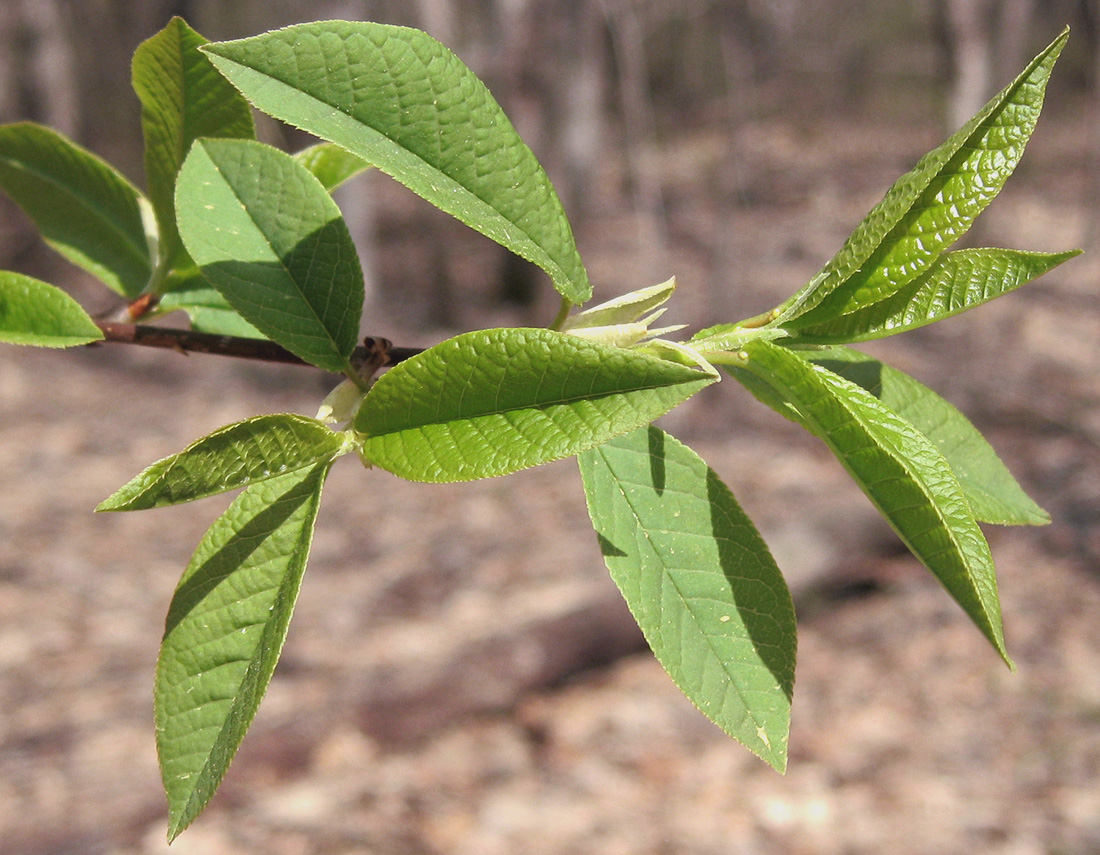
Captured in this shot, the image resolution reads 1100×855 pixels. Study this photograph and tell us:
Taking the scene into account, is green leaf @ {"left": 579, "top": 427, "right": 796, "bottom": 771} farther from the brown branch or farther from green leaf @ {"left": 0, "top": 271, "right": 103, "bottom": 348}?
green leaf @ {"left": 0, "top": 271, "right": 103, "bottom": 348}

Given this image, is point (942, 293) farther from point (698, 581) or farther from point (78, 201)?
point (78, 201)

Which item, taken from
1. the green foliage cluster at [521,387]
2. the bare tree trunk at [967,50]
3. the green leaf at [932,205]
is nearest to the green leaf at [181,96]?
the green foliage cluster at [521,387]

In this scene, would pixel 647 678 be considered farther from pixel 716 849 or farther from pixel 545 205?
pixel 545 205

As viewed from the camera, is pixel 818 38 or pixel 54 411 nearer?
pixel 54 411

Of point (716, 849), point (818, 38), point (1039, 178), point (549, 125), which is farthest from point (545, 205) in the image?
point (818, 38)

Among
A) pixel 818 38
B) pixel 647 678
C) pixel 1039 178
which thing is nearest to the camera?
pixel 647 678

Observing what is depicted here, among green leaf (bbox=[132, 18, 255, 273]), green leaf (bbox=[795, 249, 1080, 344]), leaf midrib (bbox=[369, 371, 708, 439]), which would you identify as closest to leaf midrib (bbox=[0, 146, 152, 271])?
green leaf (bbox=[132, 18, 255, 273])

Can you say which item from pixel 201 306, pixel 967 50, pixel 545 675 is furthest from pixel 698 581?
pixel 967 50
